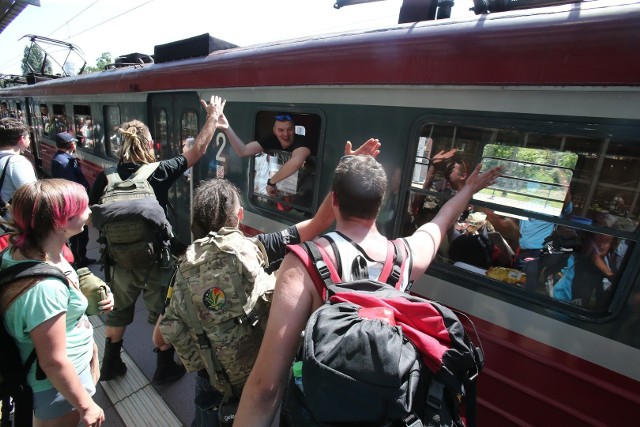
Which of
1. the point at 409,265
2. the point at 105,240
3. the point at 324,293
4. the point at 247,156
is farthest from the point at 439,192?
the point at 105,240

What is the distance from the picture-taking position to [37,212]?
1.39 m

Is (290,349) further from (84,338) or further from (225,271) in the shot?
(84,338)

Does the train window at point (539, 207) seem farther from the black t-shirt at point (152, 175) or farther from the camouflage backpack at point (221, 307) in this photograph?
the black t-shirt at point (152, 175)

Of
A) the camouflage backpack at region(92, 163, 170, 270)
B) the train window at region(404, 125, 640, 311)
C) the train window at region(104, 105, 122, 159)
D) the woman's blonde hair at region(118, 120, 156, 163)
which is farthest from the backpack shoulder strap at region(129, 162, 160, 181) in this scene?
the train window at region(104, 105, 122, 159)

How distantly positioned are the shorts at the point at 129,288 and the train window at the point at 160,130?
221cm

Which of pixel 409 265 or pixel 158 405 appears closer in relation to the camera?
pixel 409 265

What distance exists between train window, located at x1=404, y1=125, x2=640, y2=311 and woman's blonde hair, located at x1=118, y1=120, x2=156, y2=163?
1908 mm

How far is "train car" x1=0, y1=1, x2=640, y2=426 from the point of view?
1.40 meters

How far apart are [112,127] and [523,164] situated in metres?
5.89

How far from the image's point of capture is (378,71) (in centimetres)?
197

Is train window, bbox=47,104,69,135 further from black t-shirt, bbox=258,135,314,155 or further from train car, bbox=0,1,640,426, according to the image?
train car, bbox=0,1,640,426

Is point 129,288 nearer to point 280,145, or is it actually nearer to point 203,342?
point 203,342

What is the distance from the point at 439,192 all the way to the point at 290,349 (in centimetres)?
120

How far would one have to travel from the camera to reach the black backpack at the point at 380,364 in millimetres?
880
